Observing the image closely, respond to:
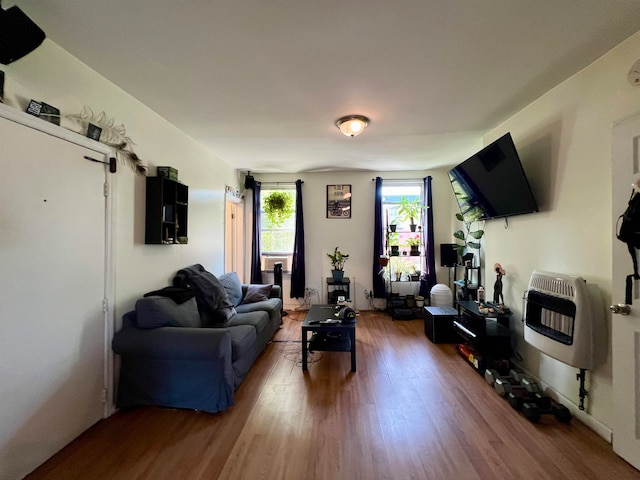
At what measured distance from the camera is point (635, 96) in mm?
1615

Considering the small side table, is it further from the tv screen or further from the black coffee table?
the tv screen

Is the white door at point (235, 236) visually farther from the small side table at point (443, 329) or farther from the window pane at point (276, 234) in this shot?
the small side table at point (443, 329)

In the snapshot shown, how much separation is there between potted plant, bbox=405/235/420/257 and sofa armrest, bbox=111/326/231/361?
12.2 ft

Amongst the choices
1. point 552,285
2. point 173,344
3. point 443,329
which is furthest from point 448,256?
point 173,344

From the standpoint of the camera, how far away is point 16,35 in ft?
4.38

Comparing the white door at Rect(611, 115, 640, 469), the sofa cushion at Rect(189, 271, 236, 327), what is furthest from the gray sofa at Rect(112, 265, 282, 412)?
the white door at Rect(611, 115, 640, 469)

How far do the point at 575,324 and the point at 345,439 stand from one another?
1.73 meters

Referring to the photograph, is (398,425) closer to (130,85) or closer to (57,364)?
(57,364)

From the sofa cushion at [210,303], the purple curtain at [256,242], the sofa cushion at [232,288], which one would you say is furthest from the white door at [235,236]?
the sofa cushion at [210,303]

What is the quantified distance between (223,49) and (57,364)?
7.40ft

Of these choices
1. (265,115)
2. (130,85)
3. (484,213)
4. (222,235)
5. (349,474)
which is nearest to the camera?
(349,474)

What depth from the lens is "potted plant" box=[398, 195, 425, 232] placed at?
488cm

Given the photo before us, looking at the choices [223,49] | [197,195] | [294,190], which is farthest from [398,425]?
[294,190]

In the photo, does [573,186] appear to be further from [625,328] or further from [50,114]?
[50,114]
